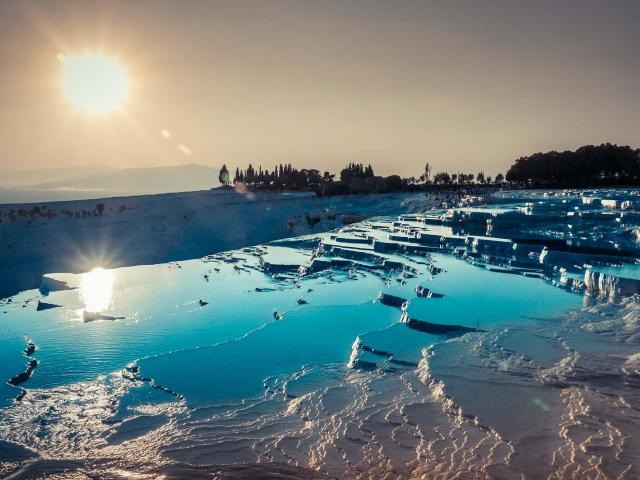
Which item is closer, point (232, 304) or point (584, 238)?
point (232, 304)

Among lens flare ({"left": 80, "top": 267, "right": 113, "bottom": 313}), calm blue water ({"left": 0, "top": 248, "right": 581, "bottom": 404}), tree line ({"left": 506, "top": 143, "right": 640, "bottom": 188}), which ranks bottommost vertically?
lens flare ({"left": 80, "top": 267, "right": 113, "bottom": 313})

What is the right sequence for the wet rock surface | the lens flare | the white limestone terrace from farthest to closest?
the white limestone terrace < the lens flare < the wet rock surface

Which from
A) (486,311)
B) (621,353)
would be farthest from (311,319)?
(621,353)

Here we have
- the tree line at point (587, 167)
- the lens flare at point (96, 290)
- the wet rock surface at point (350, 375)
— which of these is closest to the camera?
the wet rock surface at point (350, 375)

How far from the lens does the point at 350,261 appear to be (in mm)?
19000

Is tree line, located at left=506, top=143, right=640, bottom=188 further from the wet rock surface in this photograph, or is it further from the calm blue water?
the calm blue water

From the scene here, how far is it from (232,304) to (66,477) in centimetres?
859

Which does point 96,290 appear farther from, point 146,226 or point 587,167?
point 587,167

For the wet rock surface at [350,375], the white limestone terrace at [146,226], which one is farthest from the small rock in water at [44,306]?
the white limestone terrace at [146,226]

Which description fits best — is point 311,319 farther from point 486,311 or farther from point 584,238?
point 584,238

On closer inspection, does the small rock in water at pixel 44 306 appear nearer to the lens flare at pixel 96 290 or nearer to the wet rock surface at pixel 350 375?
the wet rock surface at pixel 350 375

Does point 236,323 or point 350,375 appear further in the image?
point 236,323

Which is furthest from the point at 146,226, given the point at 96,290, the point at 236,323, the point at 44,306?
the point at 236,323

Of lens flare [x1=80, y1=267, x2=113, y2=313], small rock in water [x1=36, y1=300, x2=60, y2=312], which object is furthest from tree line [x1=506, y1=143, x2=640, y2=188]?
small rock in water [x1=36, y1=300, x2=60, y2=312]
